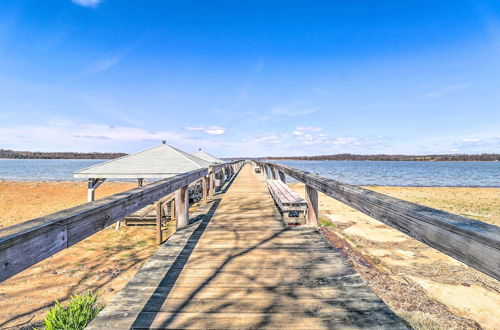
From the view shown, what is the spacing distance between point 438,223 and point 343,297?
142 centimetres

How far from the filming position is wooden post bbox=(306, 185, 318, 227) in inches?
184

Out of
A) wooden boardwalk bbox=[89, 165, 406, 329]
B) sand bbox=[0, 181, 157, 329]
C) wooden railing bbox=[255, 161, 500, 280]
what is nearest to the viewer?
wooden railing bbox=[255, 161, 500, 280]

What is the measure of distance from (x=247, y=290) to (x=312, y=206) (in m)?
2.51

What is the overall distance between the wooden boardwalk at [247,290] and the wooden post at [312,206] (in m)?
0.53

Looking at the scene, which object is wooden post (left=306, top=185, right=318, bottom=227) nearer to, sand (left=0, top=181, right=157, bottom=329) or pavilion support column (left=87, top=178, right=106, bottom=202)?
sand (left=0, top=181, right=157, bottom=329)

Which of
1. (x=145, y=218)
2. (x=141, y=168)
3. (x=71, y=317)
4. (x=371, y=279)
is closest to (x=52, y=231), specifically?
(x=71, y=317)

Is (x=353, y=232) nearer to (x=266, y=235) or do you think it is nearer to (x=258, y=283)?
(x=266, y=235)

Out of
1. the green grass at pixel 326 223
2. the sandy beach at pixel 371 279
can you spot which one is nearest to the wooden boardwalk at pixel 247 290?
the sandy beach at pixel 371 279

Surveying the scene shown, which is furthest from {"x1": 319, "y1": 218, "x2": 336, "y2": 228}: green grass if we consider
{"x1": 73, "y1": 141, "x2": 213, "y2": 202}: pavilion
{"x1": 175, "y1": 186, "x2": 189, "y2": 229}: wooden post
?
{"x1": 175, "y1": 186, "x2": 189, "y2": 229}: wooden post

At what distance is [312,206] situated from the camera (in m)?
4.75

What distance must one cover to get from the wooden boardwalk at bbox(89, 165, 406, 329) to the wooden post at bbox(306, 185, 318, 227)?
0.53 meters

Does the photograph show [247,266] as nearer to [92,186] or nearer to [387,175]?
[92,186]

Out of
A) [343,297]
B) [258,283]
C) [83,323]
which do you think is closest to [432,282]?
[343,297]

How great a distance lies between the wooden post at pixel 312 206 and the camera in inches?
184
